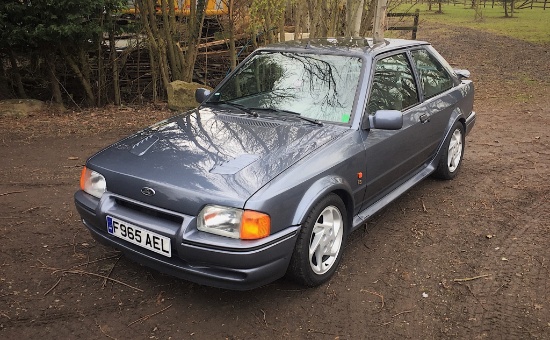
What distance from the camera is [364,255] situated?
12.9 ft

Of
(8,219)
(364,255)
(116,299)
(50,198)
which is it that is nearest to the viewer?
(116,299)

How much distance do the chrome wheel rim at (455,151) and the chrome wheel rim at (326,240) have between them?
7.80ft

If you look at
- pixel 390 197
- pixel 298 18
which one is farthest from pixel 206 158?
pixel 298 18

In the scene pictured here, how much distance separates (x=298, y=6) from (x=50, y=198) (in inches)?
271

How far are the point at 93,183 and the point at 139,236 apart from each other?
65 cm

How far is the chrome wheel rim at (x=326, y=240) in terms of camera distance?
11.1ft

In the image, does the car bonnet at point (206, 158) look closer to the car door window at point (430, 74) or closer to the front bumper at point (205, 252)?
the front bumper at point (205, 252)

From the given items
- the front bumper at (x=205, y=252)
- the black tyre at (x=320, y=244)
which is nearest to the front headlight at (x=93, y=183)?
the front bumper at (x=205, y=252)

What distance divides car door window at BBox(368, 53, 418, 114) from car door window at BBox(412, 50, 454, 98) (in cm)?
24

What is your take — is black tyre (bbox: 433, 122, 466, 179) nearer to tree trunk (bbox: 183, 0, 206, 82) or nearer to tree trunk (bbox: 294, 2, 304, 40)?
tree trunk (bbox: 183, 0, 206, 82)

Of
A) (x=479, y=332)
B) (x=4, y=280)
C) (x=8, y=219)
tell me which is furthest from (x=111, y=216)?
(x=479, y=332)

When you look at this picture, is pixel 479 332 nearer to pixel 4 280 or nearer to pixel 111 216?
pixel 111 216

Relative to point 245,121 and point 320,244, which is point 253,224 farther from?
point 245,121

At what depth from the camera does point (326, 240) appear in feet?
11.4
